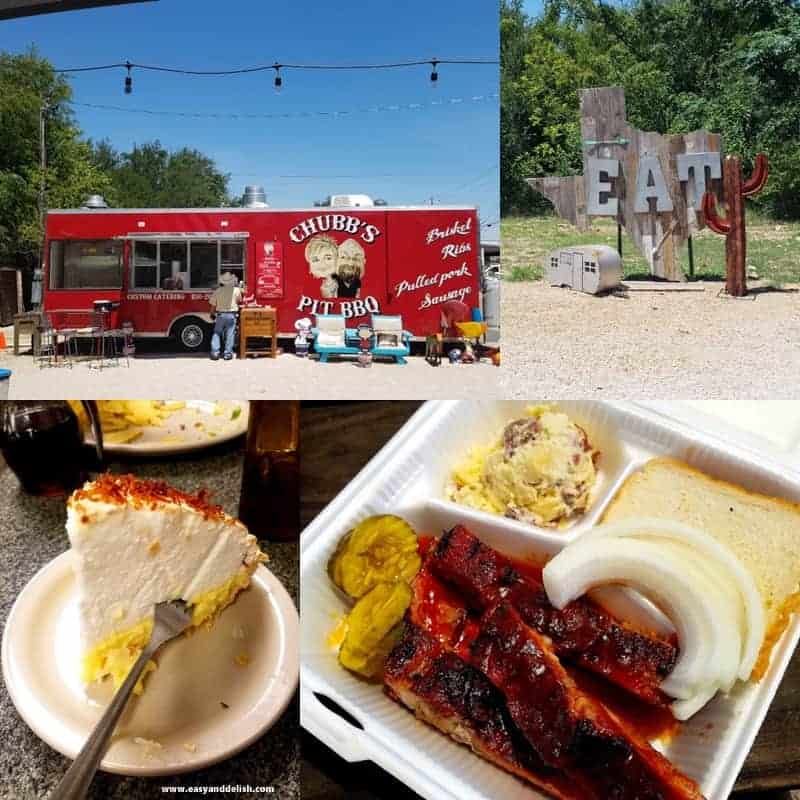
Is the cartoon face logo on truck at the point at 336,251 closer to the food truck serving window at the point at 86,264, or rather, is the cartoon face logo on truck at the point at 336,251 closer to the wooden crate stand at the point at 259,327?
the wooden crate stand at the point at 259,327

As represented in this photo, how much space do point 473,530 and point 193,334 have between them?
247cm

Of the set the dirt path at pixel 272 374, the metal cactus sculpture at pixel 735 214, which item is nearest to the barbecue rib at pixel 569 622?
the dirt path at pixel 272 374

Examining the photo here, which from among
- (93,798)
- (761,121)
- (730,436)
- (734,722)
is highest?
(761,121)

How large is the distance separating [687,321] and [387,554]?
2992 millimetres

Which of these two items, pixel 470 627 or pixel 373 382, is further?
pixel 373 382

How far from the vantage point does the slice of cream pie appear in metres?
0.84

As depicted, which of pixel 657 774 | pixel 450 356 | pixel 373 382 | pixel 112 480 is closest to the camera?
pixel 657 774

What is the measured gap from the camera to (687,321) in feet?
11.4

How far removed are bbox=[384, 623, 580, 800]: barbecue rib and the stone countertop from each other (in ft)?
0.52

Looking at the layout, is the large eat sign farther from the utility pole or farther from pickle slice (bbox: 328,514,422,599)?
pickle slice (bbox: 328,514,422,599)

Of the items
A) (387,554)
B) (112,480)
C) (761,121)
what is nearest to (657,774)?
(387,554)

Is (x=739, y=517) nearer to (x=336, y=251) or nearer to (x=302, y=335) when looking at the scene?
(x=336, y=251)

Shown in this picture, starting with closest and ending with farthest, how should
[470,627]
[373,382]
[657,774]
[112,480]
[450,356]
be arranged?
1. [657,774]
2. [470,627]
3. [112,480]
4. [373,382]
5. [450,356]

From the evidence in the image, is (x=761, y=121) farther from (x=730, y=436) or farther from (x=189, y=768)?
(x=189, y=768)
